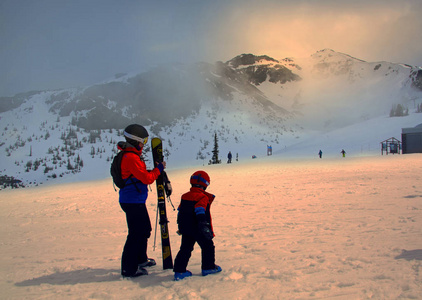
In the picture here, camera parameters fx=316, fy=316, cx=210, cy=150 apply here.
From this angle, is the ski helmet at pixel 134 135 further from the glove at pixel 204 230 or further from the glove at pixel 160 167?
the glove at pixel 204 230

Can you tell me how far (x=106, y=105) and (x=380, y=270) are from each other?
245ft

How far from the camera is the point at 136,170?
455cm

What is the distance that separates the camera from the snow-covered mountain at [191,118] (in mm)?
50656

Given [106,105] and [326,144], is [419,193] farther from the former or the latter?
[106,105]

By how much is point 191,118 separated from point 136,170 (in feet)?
233

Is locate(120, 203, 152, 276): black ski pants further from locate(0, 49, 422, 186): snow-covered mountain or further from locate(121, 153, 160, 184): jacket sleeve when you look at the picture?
locate(0, 49, 422, 186): snow-covered mountain

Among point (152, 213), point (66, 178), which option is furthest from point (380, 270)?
point (66, 178)

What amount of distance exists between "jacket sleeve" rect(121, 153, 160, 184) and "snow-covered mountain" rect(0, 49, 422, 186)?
38.8 metres

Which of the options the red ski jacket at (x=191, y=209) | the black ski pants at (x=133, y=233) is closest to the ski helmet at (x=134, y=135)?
the black ski pants at (x=133, y=233)

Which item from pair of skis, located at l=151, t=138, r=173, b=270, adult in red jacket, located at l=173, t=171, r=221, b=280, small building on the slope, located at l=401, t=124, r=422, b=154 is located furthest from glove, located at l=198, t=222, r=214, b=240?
small building on the slope, located at l=401, t=124, r=422, b=154

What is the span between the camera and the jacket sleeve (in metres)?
4.54

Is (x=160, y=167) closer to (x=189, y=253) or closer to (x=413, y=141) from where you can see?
(x=189, y=253)

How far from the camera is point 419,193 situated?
1143 centimetres

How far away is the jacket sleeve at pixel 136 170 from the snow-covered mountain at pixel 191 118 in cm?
3881
